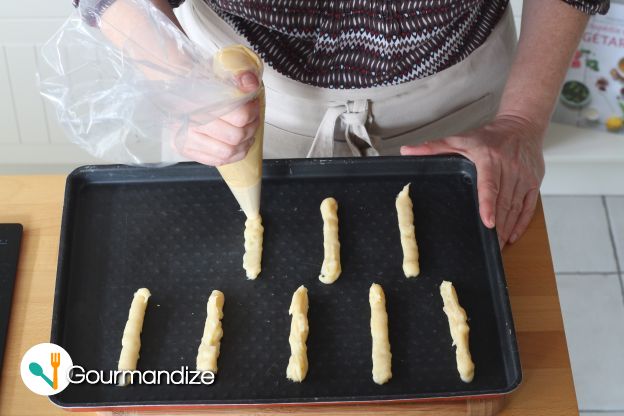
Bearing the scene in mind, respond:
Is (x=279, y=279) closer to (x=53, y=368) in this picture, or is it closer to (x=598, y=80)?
(x=53, y=368)

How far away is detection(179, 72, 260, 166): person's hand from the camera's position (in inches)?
34.5

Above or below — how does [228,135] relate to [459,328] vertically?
above

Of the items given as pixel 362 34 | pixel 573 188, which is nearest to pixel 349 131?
pixel 362 34

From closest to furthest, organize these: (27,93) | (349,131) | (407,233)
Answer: (407,233) → (349,131) → (27,93)

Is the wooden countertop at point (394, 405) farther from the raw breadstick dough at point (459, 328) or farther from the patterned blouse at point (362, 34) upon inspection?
the patterned blouse at point (362, 34)

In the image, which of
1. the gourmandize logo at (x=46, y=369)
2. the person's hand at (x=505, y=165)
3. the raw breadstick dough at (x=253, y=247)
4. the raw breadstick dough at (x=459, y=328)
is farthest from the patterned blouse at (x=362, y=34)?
the gourmandize logo at (x=46, y=369)

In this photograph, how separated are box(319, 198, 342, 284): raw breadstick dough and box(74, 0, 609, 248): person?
0.49 ft

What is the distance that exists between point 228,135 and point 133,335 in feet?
1.07

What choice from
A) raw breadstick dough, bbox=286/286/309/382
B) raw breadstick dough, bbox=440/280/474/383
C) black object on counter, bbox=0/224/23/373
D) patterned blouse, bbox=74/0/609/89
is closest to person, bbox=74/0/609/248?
patterned blouse, bbox=74/0/609/89

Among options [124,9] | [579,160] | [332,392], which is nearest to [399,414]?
[332,392]

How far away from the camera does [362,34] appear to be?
1.09 metres

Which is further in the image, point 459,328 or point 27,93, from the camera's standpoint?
point 27,93

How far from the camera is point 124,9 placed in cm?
96

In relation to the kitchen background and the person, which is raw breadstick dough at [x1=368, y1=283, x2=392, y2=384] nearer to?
the person
